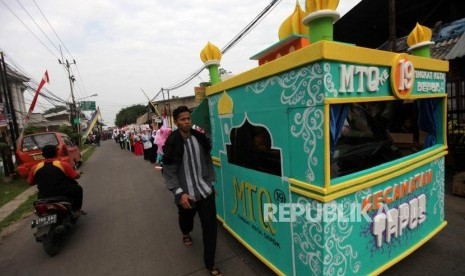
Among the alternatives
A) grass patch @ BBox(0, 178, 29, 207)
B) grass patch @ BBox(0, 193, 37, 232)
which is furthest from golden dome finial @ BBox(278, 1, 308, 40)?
grass patch @ BBox(0, 178, 29, 207)

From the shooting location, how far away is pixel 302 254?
233 cm

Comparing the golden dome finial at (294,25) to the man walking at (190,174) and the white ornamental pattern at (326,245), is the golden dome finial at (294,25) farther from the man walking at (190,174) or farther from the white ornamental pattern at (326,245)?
the white ornamental pattern at (326,245)

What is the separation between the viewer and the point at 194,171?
296 cm

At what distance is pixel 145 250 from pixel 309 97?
3089mm

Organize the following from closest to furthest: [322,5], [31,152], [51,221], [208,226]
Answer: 1. [322,5]
2. [208,226]
3. [51,221]
4. [31,152]

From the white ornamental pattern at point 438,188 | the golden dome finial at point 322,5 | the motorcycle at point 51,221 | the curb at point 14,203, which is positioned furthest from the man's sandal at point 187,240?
the curb at point 14,203

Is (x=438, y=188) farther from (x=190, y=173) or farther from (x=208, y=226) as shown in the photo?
(x=190, y=173)

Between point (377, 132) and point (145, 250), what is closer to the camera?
point (377, 132)

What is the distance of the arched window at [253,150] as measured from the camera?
262 centimetres

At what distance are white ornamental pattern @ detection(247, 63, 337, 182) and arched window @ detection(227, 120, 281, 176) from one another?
40 cm

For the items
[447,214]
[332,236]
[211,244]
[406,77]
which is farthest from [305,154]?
[447,214]

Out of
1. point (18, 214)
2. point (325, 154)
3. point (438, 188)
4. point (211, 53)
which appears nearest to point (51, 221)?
point (18, 214)

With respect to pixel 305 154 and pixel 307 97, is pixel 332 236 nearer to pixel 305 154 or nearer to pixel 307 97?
pixel 305 154

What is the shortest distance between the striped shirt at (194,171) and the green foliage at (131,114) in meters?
73.4
